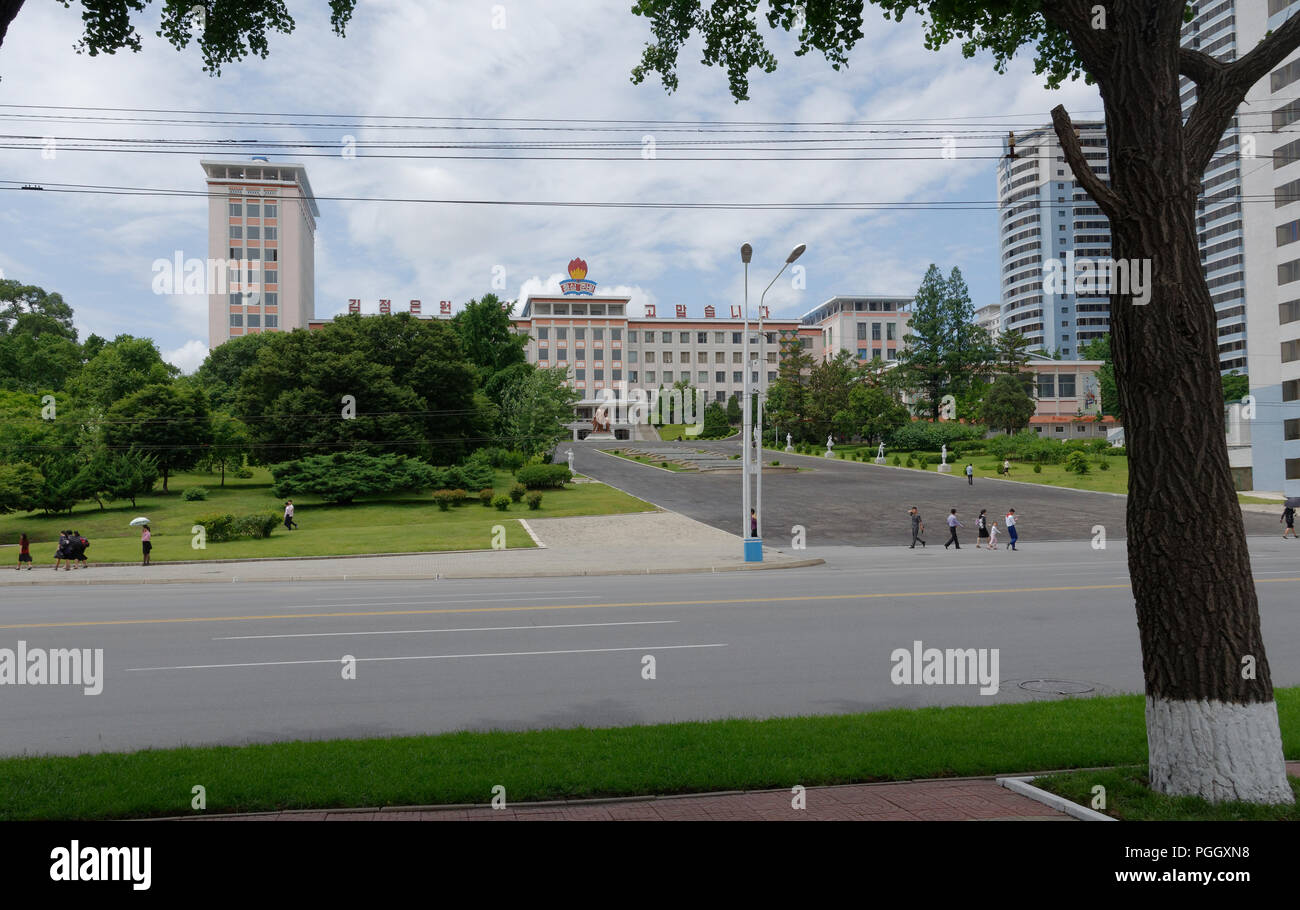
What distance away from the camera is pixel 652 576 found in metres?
24.0

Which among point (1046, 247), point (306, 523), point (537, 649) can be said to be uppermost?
point (1046, 247)

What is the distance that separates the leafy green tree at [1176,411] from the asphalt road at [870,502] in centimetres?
2853

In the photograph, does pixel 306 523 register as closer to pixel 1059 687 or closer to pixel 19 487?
pixel 19 487

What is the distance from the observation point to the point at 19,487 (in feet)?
134

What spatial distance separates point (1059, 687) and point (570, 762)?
5.92m

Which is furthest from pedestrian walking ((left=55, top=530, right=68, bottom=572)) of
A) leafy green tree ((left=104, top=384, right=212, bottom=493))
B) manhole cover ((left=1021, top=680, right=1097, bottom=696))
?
manhole cover ((left=1021, top=680, right=1097, bottom=696))

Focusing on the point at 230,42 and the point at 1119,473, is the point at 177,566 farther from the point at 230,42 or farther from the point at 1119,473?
the point at 1119,473

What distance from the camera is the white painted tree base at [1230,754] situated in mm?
4887

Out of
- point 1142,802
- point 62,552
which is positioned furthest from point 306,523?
point 1142,802

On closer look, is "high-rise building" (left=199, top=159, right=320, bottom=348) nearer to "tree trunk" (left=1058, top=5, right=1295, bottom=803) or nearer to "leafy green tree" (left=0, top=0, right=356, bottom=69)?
"leafy green tree" (left=0, top=0, right=356, bottom=69)

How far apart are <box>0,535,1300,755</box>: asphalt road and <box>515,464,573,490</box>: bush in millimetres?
27841

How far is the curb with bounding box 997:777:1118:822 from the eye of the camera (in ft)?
15.9
